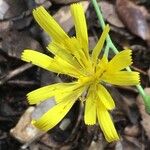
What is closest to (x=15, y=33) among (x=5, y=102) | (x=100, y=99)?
(x=5, y=102)

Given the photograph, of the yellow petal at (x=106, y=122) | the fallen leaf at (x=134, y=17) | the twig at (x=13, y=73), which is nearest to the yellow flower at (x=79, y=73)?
the yellow petal at (x=106, y=122)

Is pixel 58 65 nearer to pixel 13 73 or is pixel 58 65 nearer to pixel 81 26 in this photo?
pixel 81 26

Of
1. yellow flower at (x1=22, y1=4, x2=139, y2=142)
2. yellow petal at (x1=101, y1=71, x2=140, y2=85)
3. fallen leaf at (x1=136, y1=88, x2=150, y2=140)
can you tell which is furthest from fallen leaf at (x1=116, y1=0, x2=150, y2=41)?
yellow petal at (x1=101, y1=71, x2=140, y2=85)

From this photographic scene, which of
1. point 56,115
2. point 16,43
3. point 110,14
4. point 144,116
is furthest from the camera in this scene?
point 110,14

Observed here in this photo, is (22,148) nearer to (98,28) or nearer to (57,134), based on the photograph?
(57,134)

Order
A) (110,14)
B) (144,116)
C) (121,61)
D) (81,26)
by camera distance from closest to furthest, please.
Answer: (121,61) < (81,26) < (144,116) < (110,14)

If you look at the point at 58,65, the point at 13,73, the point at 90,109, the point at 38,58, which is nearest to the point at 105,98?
the point at 90,109
